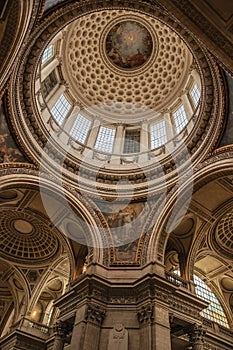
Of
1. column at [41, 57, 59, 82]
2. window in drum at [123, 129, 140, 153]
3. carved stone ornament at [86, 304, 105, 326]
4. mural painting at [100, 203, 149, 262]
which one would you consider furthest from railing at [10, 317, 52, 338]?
column at [41, 57, 59, 82]

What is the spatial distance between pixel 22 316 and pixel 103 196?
7915 mm

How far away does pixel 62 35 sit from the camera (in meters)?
19.5

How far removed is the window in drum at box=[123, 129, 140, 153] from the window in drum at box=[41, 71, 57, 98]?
5.06 metres

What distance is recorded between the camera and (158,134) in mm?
19953

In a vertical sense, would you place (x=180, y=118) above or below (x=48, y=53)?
below

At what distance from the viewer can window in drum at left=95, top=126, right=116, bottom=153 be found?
781 inches

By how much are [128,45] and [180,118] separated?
19.6 feet

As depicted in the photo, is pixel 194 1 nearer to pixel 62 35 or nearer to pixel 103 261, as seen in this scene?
pixel 103 261

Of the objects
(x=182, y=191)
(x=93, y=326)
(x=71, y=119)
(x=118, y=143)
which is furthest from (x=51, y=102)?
(x=93, y=326)

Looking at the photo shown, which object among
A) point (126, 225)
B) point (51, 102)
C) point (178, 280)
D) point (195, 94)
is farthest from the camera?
point (51, 102)

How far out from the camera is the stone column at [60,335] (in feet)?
45.0

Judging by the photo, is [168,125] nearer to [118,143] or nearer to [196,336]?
[118,143]

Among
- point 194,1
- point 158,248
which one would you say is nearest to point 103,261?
point 158,248

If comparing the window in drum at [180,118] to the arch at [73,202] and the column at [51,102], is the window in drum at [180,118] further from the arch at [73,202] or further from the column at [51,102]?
the column at [51,102]
